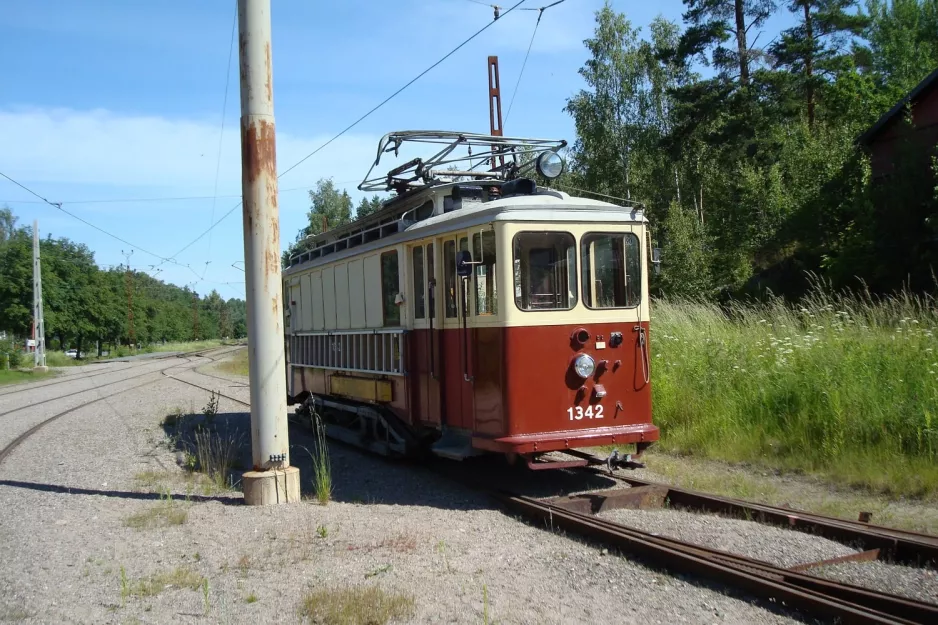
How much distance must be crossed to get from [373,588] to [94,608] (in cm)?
175

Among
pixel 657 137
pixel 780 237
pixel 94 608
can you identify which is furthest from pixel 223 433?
pixel 657 137

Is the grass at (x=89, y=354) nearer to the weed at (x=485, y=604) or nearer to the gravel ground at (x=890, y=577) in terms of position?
the weed at (x=485, y=604)

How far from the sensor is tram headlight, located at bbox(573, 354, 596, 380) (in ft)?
25.7


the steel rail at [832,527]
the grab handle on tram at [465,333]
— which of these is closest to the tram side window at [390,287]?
the grab handle on tram at [465,333]

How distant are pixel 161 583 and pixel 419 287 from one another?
14.8 feet

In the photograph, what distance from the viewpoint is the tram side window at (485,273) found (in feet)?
25.7

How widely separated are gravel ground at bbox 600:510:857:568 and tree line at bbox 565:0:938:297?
482 inches

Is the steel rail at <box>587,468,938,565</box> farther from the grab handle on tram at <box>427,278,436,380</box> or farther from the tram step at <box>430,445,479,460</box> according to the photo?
the grab handle on tram at <box>427,278,436,380</box>

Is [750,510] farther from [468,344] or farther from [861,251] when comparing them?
[861,251]

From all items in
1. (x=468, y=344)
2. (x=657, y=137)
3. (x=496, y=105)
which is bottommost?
(x=468, y=344)

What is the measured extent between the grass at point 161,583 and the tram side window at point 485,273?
361cm

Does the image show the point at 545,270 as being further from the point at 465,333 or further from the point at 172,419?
the point at 172,419

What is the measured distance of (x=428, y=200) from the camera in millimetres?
9477

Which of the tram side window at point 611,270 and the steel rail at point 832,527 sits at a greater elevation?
the tram side window at point 611,270
